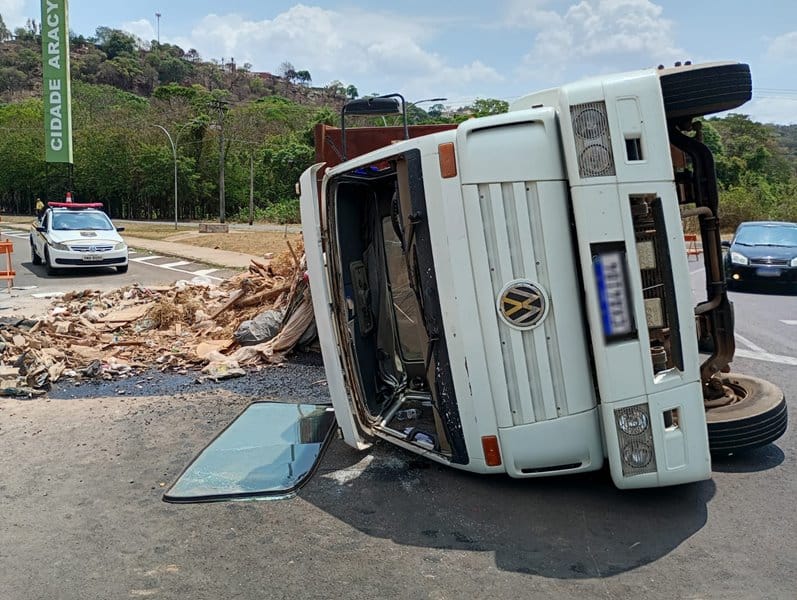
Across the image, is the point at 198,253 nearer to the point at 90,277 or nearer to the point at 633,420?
the point at 90,277

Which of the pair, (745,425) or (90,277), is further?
(90,277)

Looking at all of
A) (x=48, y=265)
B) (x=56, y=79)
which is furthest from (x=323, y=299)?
(x=56, y=79)

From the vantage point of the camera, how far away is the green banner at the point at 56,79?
24141mm

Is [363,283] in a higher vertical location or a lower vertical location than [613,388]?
higher

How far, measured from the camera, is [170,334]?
9.58 m

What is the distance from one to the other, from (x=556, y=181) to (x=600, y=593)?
6.97 feet

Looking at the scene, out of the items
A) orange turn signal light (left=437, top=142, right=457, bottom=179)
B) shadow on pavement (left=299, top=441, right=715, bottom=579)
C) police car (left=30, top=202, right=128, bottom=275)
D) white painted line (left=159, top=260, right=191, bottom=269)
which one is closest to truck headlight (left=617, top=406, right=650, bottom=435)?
shadow on pavement (left=299, top=441, right=715, bottom=579)

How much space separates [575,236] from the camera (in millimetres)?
3812

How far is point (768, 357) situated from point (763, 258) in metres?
6.62

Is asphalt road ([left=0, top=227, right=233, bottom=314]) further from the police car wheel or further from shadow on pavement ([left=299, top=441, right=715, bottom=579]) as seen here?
shadow on pavement ([left=299, top=441, right=715, bottom=579])

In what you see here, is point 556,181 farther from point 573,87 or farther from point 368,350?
point 368,350

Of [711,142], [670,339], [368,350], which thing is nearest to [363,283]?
[368,350]

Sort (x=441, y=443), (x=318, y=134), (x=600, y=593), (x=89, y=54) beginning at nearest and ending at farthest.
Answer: (x=600, y=593), (x=441, y=443), (x=318, y=134), (x=89, y=54)

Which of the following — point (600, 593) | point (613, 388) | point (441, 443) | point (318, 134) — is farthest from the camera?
point (318, 134)
